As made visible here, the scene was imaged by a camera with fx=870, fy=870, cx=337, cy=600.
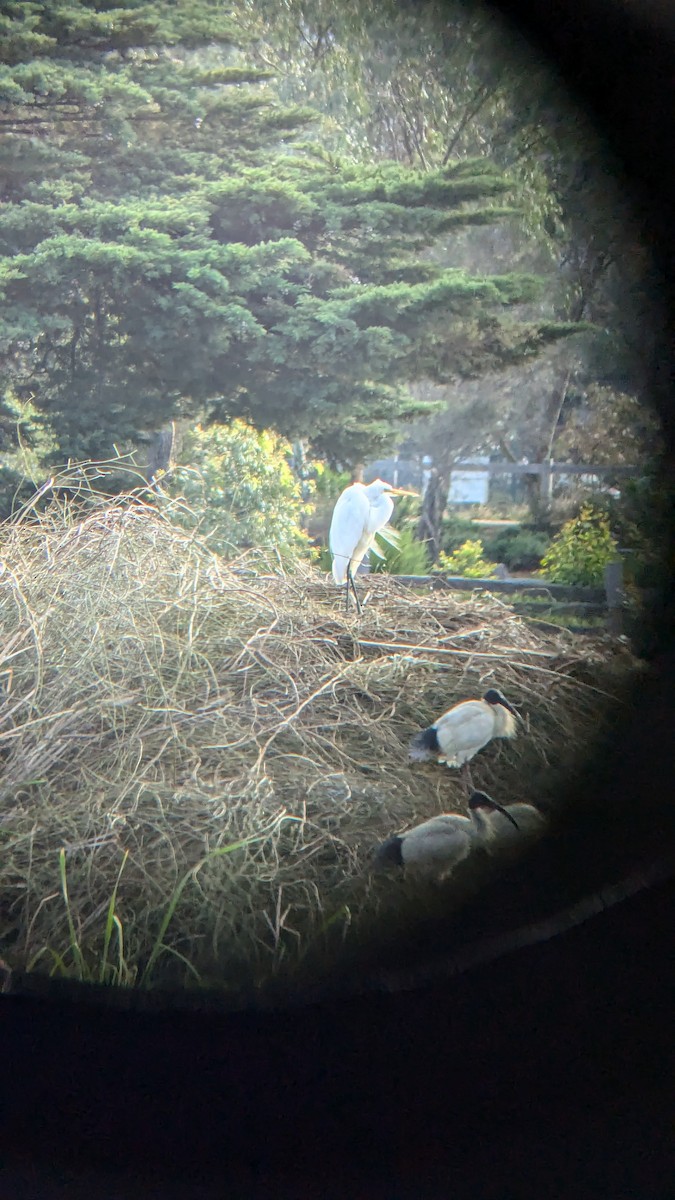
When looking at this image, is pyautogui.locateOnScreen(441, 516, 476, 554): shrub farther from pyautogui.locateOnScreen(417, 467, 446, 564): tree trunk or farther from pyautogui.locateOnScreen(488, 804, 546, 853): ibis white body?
pyautogui.locateOnScreen(488, 804, 546, 853): ibis white body

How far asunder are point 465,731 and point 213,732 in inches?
22.5

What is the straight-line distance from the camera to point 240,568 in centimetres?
231

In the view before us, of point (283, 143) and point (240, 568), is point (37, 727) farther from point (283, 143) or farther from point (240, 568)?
point (283, 143)

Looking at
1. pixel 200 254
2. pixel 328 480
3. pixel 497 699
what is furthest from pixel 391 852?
pixel 200 254

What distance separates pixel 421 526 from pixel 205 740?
0.80 metres

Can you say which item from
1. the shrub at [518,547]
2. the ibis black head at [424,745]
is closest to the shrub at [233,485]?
the shrub at [518,547]

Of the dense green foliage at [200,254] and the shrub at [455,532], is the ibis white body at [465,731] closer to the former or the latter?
the shrub at [455,532]

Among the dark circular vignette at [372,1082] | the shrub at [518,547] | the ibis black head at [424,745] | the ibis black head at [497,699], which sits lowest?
the dark circular vignette at [372,1082]

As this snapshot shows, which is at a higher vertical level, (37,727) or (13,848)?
(37,727)

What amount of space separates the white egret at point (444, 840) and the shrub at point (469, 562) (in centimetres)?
56

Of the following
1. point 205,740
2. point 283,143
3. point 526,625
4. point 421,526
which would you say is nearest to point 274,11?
point 283,143

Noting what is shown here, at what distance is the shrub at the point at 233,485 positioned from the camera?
2.32 meters

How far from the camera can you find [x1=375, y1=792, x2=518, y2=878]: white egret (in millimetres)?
1889

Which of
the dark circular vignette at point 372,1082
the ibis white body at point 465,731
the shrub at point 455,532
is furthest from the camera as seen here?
the shrub at point 455,532
